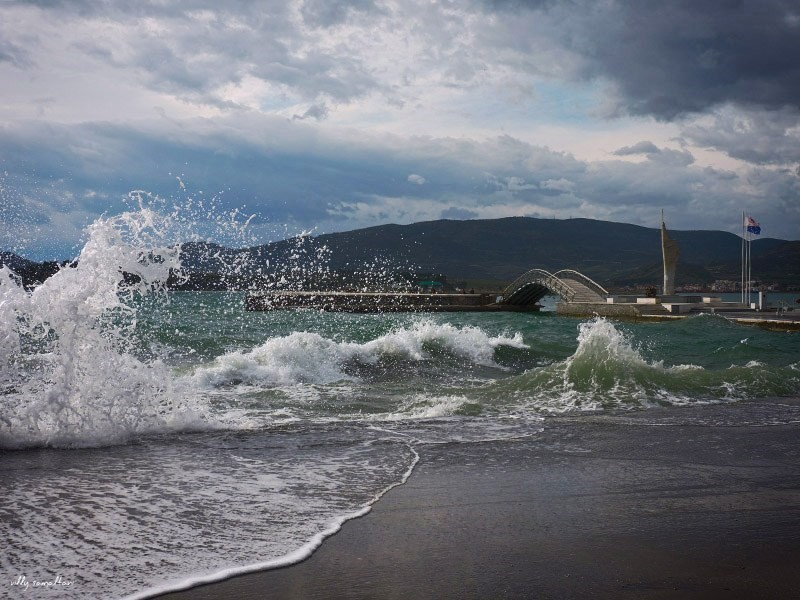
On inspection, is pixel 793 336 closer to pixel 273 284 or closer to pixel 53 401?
pixel 53 401

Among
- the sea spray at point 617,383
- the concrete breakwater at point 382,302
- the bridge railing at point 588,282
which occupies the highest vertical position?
the bridge railing at point 588,282

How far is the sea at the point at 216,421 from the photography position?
15.7 feet

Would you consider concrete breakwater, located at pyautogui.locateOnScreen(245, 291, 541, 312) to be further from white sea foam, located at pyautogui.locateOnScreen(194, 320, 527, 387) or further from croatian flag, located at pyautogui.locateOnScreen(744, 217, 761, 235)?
white sea foam, located at pyautogui.locateOnScreen(194, 320, 527, 387)

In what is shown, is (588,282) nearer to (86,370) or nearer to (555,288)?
(555,288)

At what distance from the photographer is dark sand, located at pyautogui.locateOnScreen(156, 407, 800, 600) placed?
4168mm

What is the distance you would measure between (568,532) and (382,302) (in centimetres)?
6807

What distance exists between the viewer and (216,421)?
955 cm

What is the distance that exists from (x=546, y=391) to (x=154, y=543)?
9.11 metres

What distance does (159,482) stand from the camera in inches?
253

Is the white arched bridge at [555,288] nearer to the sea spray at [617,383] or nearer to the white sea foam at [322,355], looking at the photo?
the white sea foam at [322,355]

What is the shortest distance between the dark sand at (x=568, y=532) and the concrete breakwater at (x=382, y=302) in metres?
61.9

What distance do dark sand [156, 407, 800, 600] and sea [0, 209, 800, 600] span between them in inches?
14.1

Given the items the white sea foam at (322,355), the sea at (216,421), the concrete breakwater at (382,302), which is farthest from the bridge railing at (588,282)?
the sea at (216,421)

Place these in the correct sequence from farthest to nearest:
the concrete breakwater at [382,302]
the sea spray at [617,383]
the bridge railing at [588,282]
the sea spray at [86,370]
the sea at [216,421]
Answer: the concrete breakwater at [382,302]
the bridge railing at [588,282]
the sea spray at [617,383]
the sea spray at [86,370]
the sea at [216,421]
